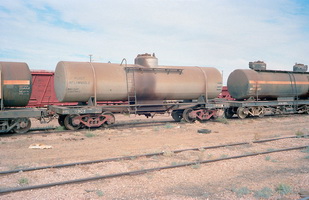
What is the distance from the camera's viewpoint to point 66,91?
43.1 ft

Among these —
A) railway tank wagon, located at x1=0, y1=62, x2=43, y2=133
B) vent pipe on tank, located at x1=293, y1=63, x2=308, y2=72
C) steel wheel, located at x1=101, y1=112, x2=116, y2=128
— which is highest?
vent pipe on tank, located at x1=293, y1=63, x2=308, y2=72

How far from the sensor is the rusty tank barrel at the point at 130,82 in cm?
1338

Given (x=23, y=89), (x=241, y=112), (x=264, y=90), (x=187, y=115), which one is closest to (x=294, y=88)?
(x=264, y=90)

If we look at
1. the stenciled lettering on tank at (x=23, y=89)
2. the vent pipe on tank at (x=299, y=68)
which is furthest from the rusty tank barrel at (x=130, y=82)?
the vent pipe on tank at (x=299, y=68)

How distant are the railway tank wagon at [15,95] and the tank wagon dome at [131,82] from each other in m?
1.60

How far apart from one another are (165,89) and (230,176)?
347 inches

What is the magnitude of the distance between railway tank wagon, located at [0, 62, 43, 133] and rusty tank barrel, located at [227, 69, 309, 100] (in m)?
13.0

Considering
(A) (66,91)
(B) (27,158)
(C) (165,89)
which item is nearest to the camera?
(B) (27,158)

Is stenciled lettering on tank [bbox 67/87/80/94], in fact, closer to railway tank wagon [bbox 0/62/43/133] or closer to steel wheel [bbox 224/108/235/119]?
railway tank wagon [bbox 0/62/43/133]

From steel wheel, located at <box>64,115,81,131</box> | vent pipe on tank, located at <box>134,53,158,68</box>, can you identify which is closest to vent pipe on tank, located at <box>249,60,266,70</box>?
vent pipe on tank, located at <box>134,53,158,68</box>

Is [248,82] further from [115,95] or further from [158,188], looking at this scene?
[158,188]

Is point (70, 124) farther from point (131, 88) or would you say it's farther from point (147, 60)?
point (147, 60)

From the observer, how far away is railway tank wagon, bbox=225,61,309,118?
62.3 feet

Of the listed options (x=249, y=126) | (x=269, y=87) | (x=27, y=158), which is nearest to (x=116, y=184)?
(x=27, y=158)
